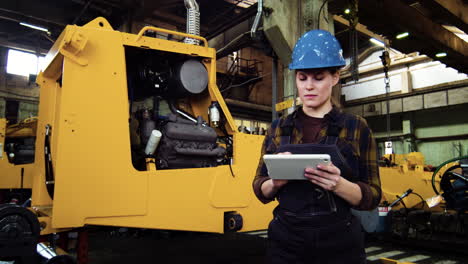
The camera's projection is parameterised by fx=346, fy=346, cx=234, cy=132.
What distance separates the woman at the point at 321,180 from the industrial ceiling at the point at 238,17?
14.0 feet

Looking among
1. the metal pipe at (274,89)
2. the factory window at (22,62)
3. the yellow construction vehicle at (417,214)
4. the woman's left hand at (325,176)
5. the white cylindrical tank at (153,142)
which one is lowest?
the yellow construction vehicle at (417,214)

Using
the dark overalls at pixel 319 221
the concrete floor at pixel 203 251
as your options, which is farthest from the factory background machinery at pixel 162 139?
the dark overalls at pixel 319 221

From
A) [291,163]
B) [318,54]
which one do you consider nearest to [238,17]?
[318,54]

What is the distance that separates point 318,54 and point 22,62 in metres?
16.1

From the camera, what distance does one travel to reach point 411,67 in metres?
14.8

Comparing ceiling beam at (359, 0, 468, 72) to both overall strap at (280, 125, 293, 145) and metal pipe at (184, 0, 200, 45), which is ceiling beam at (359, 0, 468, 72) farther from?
overall strap at (280, 125, 293, 145)

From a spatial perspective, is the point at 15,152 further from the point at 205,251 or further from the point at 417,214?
the point at 417,214

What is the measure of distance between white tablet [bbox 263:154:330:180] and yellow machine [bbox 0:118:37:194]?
19.5 feet

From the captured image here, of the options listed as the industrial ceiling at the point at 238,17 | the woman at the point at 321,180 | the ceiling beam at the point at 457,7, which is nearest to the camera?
the woman at the point at 321,180

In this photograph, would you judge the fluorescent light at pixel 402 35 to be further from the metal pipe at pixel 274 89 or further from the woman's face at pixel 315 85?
the woman's face at pixel 315 85

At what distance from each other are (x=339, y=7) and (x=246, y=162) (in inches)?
147

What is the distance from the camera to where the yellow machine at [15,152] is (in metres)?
6.71

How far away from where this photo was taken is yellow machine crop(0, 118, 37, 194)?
6.71 m

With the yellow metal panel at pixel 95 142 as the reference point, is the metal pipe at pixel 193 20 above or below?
above
